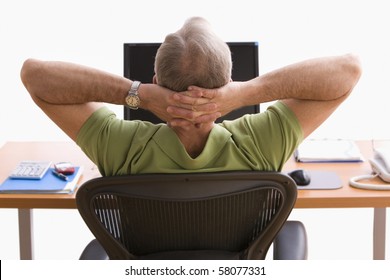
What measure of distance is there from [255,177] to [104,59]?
2066 millimetres

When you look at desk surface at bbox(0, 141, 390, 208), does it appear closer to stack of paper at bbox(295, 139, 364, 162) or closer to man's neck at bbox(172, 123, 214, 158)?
stack of paper at bbox(295, 139, 364, 162)

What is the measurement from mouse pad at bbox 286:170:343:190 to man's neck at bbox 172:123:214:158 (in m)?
0.57

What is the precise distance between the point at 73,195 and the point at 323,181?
2.70 feet

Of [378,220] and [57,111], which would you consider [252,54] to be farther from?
[57,111]

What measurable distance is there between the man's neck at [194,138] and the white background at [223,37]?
1.70 metres

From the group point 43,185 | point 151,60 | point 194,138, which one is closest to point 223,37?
point 151,60

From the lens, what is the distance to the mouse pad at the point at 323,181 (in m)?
2.15

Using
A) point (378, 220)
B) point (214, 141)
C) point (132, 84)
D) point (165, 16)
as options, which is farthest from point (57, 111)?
point (165, 16)

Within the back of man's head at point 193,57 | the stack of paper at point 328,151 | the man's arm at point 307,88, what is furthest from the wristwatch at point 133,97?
the stack of paper at point 328,151

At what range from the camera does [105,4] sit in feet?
11.0

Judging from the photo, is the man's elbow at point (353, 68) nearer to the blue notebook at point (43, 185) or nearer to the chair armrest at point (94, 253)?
the chair armrest at point (94, 253)

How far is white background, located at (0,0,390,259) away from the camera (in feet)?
11.0

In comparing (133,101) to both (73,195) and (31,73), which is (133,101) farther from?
(73,195)

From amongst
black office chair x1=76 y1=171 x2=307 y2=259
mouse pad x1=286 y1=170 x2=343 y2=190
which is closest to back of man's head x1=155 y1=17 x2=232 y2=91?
black office chair x1=76 y1=171 x2=307 y2=259
